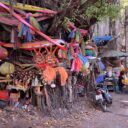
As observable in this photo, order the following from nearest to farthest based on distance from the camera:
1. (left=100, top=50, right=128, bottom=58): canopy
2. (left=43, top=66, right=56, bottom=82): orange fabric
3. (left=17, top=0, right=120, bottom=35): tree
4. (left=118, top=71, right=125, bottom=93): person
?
(left=43, top=66, right=56, bottom=82): orange fabric, (left=17, top=0, right=120, bottom=35): tree, (left=118, top=71, right=125, bottom=93): person, (left=100, top=50, right=128, bottom=58): canopy

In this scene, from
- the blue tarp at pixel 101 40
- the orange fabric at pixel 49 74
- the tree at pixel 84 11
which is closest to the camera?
the orange fabric at pixel 49 74

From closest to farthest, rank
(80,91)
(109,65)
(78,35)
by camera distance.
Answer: (78,35), (80,91), (109,65)

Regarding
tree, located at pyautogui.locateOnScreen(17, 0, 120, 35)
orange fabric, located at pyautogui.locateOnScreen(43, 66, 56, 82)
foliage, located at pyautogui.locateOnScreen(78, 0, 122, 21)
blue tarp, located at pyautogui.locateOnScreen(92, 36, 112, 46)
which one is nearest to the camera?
orange fabric, located at pyautogui.locateOnScreen(43, 66, 56, 82)

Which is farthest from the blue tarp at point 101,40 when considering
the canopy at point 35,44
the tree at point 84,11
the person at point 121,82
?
the canopy at point 35,44

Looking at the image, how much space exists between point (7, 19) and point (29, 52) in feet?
4.56

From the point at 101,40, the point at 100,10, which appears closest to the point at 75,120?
the point at 100,10

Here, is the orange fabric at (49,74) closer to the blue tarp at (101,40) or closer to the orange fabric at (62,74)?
the orange fabric at (62,74)

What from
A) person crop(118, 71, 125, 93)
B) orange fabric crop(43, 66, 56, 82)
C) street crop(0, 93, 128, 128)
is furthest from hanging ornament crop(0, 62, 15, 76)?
person crop(118, 71, 125, 93)

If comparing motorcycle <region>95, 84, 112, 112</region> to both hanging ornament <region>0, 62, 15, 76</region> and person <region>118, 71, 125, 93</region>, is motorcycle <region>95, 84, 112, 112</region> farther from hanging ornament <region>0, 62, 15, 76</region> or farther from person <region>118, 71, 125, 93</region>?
person <region>118, 71, 125, 93</region>

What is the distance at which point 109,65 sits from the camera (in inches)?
525

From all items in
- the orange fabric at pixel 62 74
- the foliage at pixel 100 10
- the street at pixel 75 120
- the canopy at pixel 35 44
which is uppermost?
the foliage at pixel 100 10

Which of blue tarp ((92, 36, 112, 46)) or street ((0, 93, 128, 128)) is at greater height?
blue tarp ((92, 36, 112, 46))

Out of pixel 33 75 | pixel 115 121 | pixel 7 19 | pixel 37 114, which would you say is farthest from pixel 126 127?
pixel 7 19

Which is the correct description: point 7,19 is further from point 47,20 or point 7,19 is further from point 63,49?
point 63,49
